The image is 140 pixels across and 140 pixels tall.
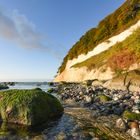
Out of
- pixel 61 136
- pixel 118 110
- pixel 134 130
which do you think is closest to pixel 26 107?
pixel 61 136

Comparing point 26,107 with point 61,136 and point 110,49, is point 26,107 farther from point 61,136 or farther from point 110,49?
point 110,49

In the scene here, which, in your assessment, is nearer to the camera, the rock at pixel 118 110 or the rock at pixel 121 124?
the rock at pixel 121 124

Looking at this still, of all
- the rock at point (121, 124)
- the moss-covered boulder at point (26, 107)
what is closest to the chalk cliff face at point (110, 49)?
the moss-covered boulder at point (26, 107)

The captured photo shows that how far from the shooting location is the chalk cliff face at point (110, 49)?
47594mm

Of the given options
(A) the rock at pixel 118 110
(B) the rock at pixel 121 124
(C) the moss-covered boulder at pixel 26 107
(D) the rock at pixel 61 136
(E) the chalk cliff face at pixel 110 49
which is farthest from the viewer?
(E) the chalk cliff face at pixel 110 49

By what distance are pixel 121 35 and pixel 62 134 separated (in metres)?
54.6

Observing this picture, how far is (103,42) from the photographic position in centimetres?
6862

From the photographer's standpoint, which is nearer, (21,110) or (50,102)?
(21,110)

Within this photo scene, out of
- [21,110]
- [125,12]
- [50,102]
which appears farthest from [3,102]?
[125,12]

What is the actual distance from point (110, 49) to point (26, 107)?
168 ft

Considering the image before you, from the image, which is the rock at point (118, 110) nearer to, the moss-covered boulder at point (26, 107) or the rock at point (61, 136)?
the moss-covered boulder at point (26, 107)

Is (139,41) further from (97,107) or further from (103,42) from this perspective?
(97,107)

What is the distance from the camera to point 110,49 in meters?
61.0

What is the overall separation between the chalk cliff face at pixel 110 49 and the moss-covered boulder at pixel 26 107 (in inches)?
1276
